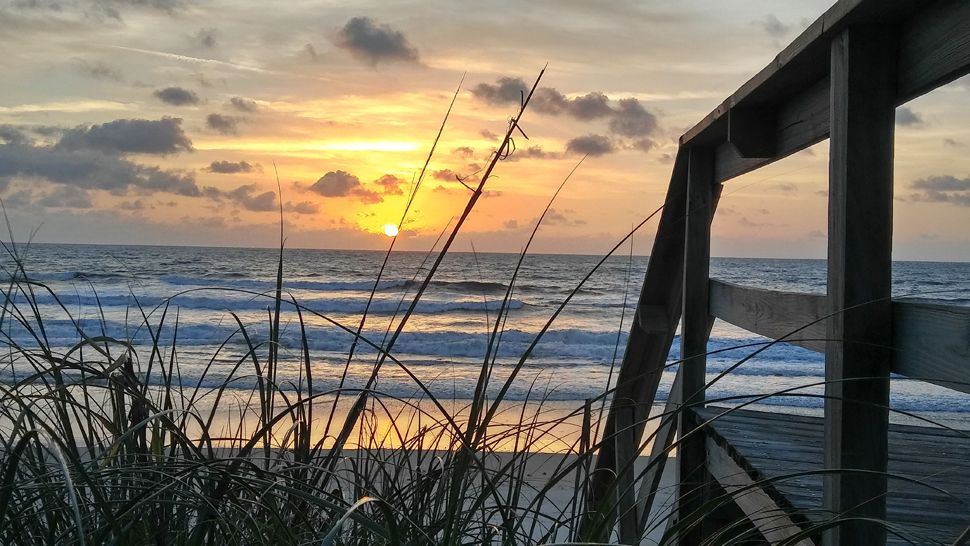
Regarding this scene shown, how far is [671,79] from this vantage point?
11.3 m

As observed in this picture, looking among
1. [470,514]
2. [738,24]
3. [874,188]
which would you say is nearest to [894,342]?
[874,188]

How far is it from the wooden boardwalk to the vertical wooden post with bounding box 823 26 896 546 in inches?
4.6

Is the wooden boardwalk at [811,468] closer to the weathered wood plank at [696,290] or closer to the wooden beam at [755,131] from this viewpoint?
the weathered wood plank at [696,290]

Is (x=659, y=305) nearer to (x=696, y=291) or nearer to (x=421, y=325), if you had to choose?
(x=696, y=291)

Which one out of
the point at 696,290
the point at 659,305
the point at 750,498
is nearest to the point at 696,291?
the point at 696,290

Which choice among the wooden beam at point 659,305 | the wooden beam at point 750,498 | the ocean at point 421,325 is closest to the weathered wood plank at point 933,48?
the ocean at point 421,325

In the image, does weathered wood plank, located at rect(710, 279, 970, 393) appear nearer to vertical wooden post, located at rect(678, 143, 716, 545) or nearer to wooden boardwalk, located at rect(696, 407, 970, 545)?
wooden boardwalk, located at rect(696, 407, 970, 545)

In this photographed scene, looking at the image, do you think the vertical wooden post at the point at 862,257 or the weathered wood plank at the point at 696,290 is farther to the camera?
the weathered wood plank at the point at 696,290

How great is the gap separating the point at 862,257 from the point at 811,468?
100 centimetres

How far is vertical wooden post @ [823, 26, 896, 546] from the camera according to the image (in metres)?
1.19

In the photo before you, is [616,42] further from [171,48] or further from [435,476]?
[435,476]

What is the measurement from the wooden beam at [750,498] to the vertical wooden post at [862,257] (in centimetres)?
26

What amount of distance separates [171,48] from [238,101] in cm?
707

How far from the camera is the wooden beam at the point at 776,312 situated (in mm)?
1419
